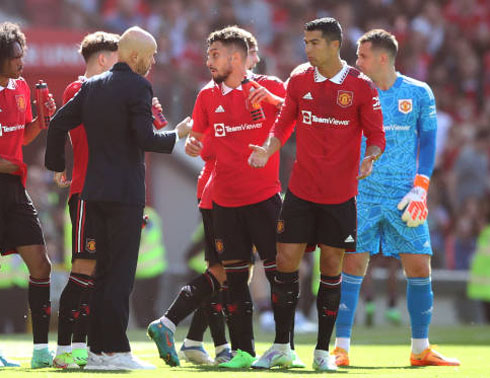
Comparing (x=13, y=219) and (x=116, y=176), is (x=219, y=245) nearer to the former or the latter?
(x=116, y=176)

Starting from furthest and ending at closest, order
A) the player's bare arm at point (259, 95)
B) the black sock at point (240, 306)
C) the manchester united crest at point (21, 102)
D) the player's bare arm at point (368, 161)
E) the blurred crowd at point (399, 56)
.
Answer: the blurred crowd at point (399, 56)
the manchester united crest at point (21, 102)
the black sock at point (240, 306)
the player's bare arm at point (259, 95)
the player's bare arm at point (368, 161)

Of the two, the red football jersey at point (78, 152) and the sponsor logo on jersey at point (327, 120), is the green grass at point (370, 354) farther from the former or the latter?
the sponsor logo on jersey at point (327, 120)

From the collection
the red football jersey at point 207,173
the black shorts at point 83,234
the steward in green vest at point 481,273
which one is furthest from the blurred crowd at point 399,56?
the black shorts at point 83,234

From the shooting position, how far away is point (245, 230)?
7500mm

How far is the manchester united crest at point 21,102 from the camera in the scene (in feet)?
25.4

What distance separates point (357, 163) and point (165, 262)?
787 centimetres

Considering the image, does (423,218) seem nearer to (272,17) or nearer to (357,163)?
(357,163)

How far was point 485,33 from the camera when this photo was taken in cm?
2022

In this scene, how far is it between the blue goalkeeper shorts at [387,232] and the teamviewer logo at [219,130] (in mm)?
1379

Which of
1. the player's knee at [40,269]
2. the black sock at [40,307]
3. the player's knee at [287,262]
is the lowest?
the black sock at [40,307]

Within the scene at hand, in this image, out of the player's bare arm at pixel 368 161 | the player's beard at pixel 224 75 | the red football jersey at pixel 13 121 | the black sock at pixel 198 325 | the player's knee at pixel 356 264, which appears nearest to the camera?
the player's bare arm at pixel 368 161

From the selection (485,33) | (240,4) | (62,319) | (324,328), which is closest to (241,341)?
(324,328)

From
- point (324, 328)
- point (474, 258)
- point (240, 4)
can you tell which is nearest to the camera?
point (324, 328)

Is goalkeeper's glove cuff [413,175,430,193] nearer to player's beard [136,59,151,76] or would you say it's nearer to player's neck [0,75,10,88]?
player's beard [136,59,151,76]
